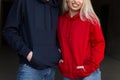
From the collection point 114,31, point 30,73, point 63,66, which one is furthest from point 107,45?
point 30,73

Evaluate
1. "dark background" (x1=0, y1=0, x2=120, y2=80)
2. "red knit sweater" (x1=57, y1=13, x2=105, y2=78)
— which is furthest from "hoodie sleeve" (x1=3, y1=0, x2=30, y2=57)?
"dark background" (x1=0, y1=0, x2=120, y2=80)

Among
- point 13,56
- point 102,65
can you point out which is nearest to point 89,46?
point 102,65

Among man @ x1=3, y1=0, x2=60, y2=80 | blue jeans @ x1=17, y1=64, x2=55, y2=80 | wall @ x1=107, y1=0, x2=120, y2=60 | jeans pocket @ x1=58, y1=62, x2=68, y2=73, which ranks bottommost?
wall @ x1=107, y1=0, x2=120, y2=60

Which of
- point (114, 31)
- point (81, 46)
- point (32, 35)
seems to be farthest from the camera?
point (114, 31)

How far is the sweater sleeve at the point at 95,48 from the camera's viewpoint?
11.1 feet

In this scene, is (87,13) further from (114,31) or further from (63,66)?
(114,31)

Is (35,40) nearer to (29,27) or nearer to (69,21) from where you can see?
(29,27)

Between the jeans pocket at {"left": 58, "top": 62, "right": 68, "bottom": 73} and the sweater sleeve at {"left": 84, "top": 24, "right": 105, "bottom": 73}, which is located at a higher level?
the sweater sleeve at {"left": 84, "top": 24, "right": 105, "bottom": 73}

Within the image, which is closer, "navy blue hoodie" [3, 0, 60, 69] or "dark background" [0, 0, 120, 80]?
"navy blue hoodie" [3, 0, 60, 69]

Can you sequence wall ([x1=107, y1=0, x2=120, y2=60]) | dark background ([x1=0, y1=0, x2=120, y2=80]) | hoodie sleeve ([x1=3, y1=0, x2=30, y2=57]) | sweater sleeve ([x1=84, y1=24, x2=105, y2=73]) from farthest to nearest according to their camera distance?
wall ([x1=107, y1=0, x2=120, y2=60]), dark background ([x1=0, y1=0, x2=120, y2=80]), sweater sleeve ([x1=84, y1=24, x2=105, y2=73]), hoodie sleeve ([x1=3, y1=0, x2=30, y2=57])

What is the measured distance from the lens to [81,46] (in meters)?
3.37

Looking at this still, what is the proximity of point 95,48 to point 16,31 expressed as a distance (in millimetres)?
757

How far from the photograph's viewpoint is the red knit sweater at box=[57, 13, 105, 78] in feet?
11.1

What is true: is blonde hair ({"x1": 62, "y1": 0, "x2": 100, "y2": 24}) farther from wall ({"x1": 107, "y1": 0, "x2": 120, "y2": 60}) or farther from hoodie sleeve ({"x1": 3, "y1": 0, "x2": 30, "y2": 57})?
wall ({"x1": 107, "y1": 0, "x2": 120, "y2": 60})
